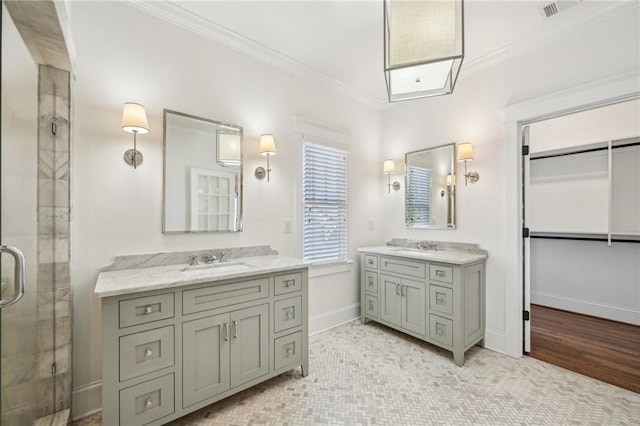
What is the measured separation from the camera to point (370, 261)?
3244 mm

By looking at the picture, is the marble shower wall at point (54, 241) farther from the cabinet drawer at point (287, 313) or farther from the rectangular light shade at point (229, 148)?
the cabinet drawer at point (287, 313)

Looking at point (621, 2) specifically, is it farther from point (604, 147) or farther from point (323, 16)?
point (323, 16)

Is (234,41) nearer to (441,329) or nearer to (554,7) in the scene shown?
(554,7)

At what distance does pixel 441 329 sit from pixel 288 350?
1420mm

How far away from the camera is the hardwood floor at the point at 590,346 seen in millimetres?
2291

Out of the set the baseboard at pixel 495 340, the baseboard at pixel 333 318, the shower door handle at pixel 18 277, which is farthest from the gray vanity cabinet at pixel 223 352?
the baseboard at pixel 495 340

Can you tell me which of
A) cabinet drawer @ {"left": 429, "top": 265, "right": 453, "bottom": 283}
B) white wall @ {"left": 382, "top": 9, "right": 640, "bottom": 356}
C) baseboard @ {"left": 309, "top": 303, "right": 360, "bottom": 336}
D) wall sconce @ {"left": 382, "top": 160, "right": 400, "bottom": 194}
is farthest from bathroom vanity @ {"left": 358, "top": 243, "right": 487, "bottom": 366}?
wall sconce @ {"left": 382, "top": 160, "right": 400, "bottom": 194}

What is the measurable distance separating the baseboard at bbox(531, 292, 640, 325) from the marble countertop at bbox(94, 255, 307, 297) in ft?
12.7

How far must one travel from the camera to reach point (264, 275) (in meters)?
2.03

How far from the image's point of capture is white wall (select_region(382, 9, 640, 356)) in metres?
2.17

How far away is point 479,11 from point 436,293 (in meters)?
2.36

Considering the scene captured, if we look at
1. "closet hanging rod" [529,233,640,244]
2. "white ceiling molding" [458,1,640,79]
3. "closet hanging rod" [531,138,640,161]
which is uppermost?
"white ceiling molding" [458,1,640,79]

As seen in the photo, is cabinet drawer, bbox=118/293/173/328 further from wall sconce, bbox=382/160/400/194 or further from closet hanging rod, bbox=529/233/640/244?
closet hanging rod, bbox=529/233/640/244

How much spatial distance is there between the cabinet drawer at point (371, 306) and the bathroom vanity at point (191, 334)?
3.93ft
